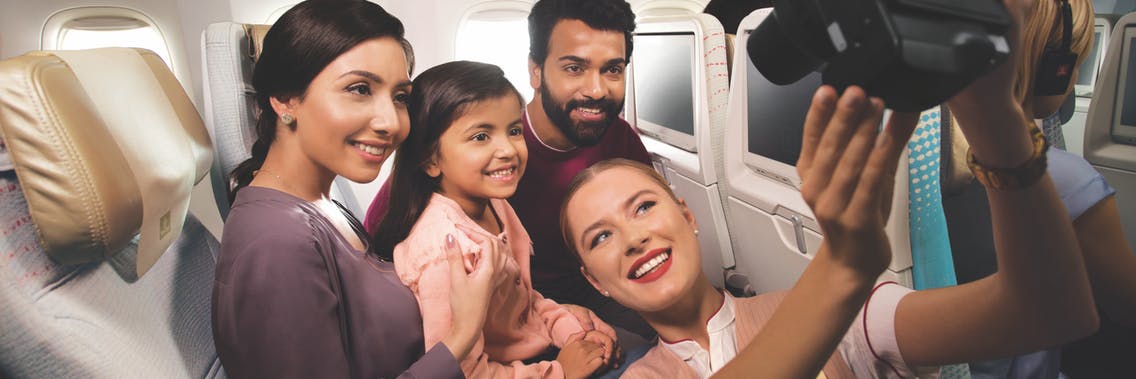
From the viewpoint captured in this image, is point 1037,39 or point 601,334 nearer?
point 1037,39

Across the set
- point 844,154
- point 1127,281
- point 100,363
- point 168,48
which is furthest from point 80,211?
point 168,48

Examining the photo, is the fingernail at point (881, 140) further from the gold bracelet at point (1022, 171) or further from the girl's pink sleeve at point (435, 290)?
the girl's pink sleeve at point (435, 290)

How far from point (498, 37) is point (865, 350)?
2.67m

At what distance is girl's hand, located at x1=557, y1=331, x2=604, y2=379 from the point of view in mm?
1359

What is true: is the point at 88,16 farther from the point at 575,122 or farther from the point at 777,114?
the point at 777,114

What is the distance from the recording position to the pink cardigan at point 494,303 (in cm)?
115

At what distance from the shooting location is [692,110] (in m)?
2.14

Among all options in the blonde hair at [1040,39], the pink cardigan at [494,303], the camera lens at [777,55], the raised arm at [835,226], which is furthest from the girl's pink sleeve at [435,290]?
the blonde hair at [1040,39]

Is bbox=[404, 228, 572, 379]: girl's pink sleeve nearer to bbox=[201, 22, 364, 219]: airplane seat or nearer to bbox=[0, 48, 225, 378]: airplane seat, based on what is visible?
bbox=[0, 48, 225, 378]: airplane seat

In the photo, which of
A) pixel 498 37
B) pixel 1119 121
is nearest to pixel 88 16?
pixel 498 37

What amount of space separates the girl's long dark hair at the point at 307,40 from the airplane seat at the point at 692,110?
1.23m

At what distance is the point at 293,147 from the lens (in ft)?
3.68

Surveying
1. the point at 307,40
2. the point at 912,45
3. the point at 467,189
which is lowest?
the point at 467,189

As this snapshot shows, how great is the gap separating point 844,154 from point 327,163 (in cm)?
Answer: 94
